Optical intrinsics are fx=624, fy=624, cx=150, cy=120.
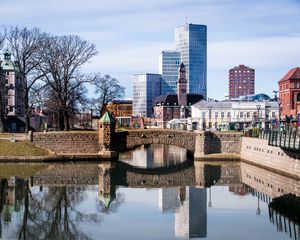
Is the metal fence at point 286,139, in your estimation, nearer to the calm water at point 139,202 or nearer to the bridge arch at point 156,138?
the calm water at point 139,202

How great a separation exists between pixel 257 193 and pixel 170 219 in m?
10.9

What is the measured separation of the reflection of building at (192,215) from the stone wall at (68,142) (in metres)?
25.6

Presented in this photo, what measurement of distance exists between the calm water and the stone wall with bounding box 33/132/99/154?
697cm

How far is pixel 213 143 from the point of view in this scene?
7056cm

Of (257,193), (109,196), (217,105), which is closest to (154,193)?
(109,196)

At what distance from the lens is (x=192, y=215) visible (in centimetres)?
3525

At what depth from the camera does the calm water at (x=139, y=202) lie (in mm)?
30812

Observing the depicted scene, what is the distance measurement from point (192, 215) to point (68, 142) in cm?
3574

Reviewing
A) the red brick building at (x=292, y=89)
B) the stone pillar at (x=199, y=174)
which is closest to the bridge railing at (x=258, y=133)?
the stone pillar at (x=199, y=174)

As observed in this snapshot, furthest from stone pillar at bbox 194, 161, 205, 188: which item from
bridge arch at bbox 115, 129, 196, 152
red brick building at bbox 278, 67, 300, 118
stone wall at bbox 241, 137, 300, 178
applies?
red brick building at bbox 278, 67, 300, 118

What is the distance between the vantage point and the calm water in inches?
1213

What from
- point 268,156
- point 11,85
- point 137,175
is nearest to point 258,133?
point 268,156

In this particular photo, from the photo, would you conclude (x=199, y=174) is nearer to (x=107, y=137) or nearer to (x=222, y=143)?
(x=222, y=143)

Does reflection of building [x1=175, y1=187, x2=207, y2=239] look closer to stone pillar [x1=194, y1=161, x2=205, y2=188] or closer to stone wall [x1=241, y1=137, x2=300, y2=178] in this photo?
stone pillar [x1=194, y1=161, x2=205, y2=188]
